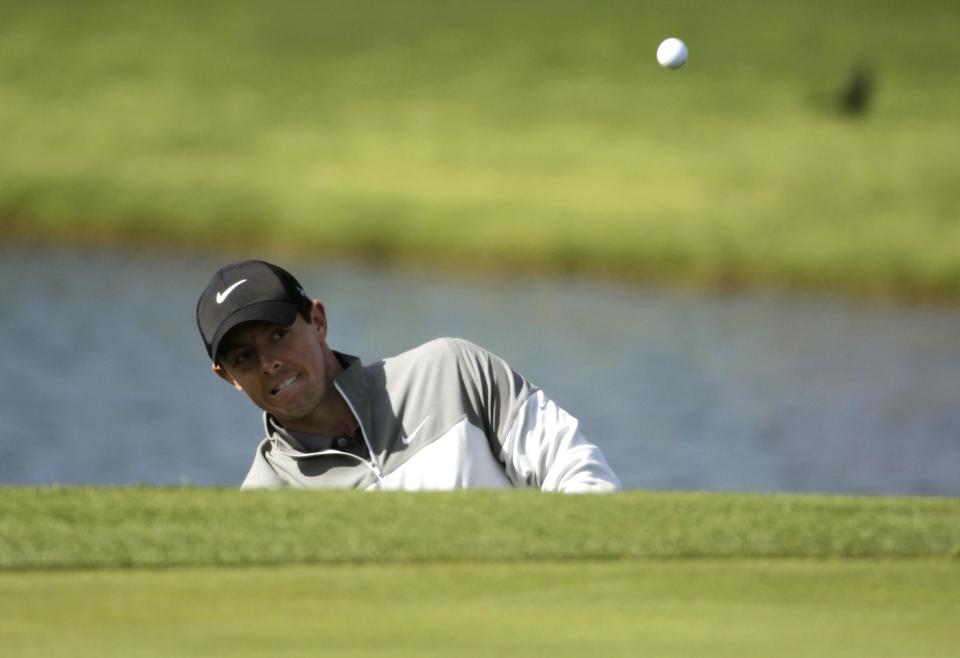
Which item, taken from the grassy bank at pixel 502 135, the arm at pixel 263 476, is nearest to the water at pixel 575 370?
the grassy bank at pixel 502 135

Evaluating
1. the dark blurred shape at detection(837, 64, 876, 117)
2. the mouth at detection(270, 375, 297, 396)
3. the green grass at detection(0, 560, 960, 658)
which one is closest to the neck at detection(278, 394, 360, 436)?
the mouth at detection(270, 375, 297, 396)

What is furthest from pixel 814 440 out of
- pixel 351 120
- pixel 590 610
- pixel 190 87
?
pixel 190 87

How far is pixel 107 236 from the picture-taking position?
34.8 meters

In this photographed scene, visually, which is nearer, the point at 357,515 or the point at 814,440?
the point at 357,515

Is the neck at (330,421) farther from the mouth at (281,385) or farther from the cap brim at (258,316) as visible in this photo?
the cap brim at (258,316)

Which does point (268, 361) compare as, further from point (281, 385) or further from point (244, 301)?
point (244, 301)

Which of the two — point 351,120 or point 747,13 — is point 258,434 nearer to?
point 351,120

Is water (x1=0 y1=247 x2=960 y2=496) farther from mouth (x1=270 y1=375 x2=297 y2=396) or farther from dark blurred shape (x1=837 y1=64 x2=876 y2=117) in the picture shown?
mouth (x1=270 y1=375 x2=297 y2=396)

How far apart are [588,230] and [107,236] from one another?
29.6 ft

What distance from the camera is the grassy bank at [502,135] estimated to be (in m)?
34.1

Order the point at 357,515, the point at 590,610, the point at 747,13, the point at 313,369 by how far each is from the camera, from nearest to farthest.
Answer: the point at 590,610 → the point at 357,515 → the point at 313,369 → the point at 747,13

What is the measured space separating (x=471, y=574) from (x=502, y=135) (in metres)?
36.7

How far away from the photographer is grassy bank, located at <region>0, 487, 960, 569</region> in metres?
3.87

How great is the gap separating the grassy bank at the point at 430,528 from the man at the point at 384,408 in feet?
2.69
